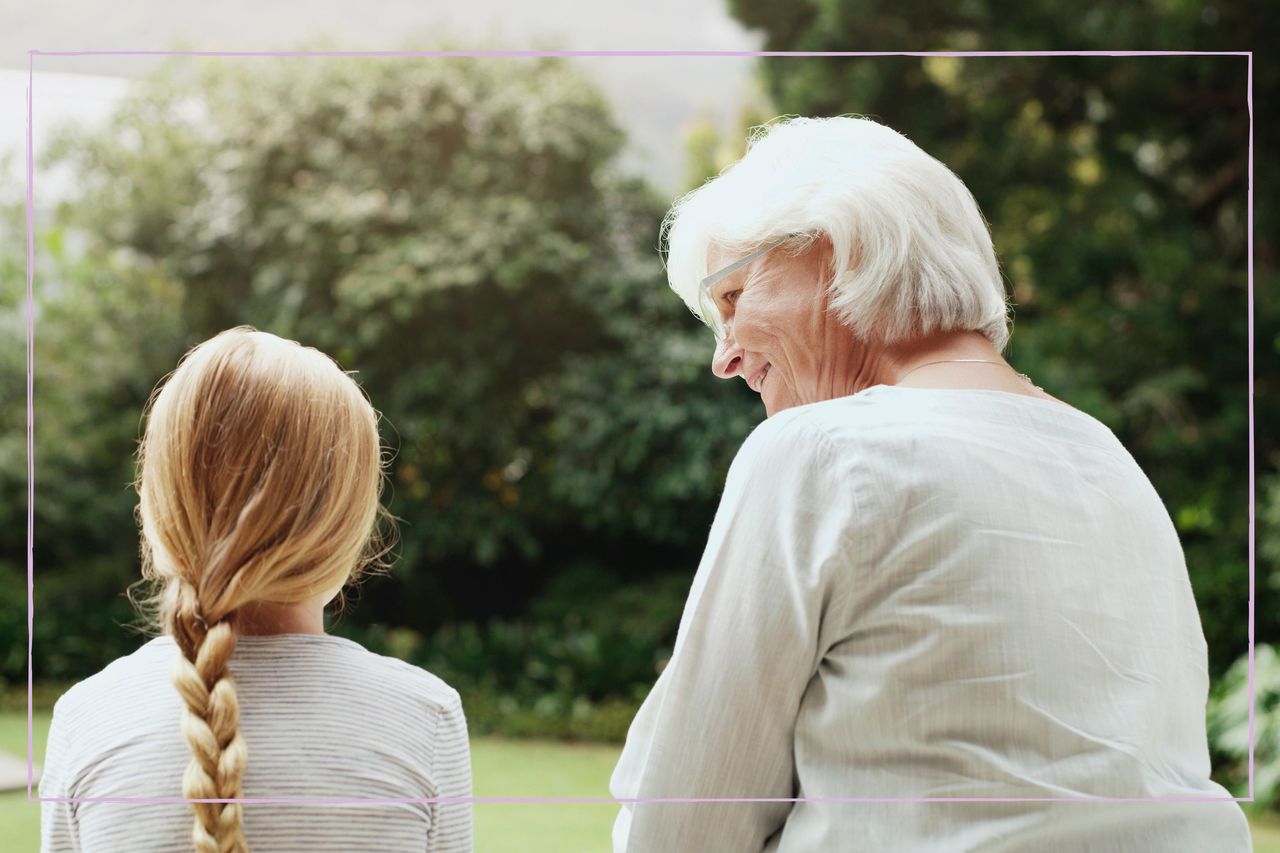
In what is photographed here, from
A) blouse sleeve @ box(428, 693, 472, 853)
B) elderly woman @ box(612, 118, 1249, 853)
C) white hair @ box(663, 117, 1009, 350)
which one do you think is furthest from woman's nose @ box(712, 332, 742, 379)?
blouse sleeve @ box(428, 693, 472, 853)

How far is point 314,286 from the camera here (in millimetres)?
6746

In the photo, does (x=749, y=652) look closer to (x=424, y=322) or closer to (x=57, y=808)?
(x=57, y=808)


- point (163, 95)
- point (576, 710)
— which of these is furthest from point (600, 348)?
point (163, 95)

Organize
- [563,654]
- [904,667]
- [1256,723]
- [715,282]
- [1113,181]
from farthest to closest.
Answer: [1113,181] → [563,654] → [1256,723] → [715,282] → [904,667]

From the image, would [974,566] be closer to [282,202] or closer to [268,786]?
[268,786]

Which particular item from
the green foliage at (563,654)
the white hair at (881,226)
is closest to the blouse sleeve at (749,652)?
the white hair at (881,226)

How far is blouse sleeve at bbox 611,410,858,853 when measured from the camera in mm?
849

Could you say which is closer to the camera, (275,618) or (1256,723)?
(275,618)

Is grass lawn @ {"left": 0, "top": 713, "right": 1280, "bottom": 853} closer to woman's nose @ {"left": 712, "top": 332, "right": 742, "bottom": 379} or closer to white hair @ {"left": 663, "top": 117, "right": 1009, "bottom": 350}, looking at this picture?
woman's nose @ {"left": 712, "top": 332, "right": 742, "bottom": 379}

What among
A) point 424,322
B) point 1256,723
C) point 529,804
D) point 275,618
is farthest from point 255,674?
point 424,322

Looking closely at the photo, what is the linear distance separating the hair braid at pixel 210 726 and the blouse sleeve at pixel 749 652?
12.0 inches

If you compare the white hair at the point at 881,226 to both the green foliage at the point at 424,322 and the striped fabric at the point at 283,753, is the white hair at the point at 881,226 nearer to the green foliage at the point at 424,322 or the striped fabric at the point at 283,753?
the striped fabric at the point at 283,753

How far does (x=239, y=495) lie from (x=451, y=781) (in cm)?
30

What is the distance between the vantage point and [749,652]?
2.80 feet
